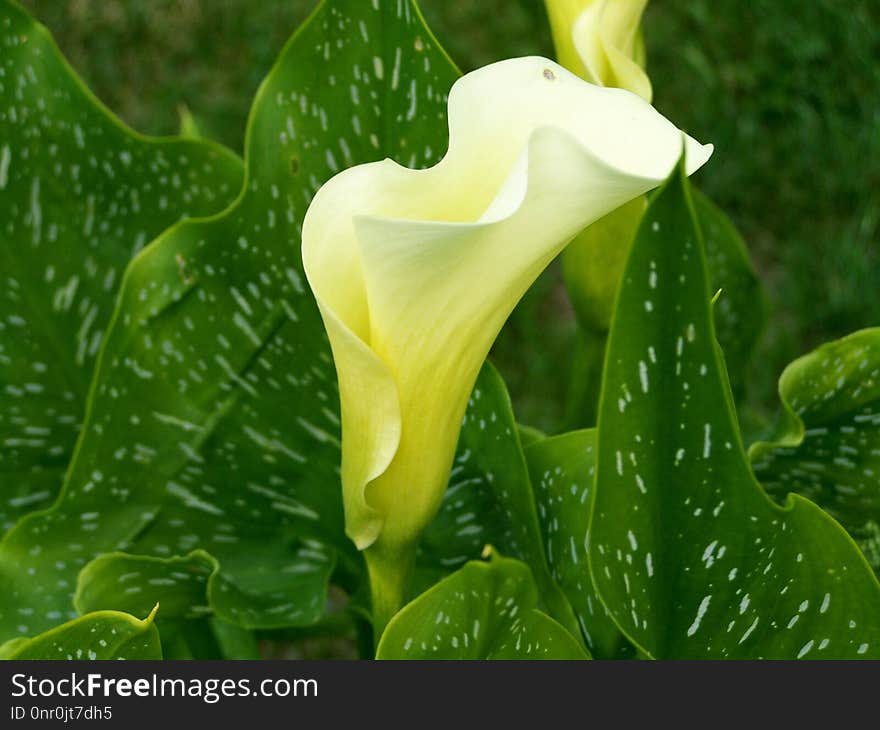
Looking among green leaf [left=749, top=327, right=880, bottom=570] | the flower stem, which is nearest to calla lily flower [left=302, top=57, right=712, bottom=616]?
the flower stem

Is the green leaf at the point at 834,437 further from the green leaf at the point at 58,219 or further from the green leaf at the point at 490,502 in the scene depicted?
the green leaf at the point at 58,219

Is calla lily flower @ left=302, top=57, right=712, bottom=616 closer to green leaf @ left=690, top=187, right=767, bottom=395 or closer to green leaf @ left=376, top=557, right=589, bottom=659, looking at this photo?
green leaf @ left=376, top=557, right=589, bottom=659

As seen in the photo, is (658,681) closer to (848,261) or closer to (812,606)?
(812,606)

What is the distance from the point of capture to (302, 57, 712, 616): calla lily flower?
276 millimetres

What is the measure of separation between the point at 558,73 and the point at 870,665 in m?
0.20

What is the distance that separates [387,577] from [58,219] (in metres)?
0.22

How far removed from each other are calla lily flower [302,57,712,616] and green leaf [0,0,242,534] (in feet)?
0.64

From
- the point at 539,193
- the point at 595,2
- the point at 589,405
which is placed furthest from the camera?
the point at 589,405

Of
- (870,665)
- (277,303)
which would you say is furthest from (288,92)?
(870,665)

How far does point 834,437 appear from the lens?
0.44 m

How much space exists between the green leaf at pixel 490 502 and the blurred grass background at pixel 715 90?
70 centimetres

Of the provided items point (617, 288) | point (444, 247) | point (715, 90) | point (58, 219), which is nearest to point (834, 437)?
point (617, 288)

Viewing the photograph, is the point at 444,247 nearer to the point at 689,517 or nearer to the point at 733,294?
the point at 689,517

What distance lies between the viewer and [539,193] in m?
0.27
